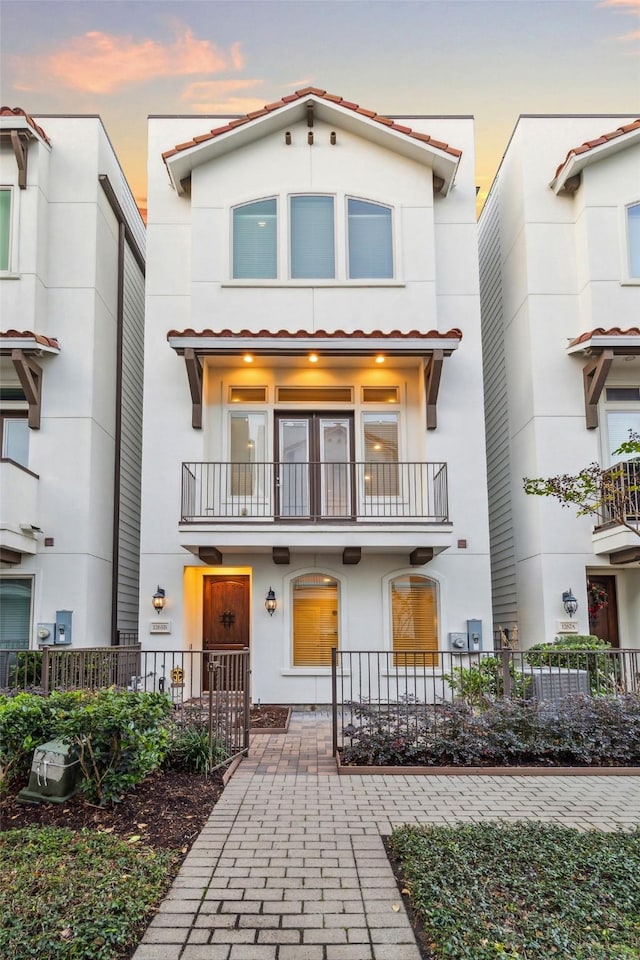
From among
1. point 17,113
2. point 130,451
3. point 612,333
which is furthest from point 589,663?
point 17,113

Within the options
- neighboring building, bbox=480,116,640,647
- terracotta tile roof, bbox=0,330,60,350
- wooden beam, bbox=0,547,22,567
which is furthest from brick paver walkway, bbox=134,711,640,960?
terracotta tile roof, bbox=0,330,60,350

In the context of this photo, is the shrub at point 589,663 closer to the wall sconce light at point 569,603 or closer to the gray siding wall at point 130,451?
the wall sconce light at point 569,603

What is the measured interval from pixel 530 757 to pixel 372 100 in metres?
12.3

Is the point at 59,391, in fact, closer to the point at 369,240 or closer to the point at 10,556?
the point at 10,556

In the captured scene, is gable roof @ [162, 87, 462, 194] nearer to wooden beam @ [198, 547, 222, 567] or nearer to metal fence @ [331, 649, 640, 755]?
wooden beam @ [198, 547, 222, 567]

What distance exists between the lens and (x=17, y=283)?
12000mm

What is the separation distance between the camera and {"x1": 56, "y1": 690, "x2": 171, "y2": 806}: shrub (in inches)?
229

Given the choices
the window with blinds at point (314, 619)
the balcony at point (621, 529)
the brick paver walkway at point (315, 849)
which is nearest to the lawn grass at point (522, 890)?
the brick paver walkway at point (315, 849)

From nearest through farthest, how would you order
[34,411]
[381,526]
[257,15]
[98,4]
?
[98,4]
[257,15]
[381,526]
[34,411]

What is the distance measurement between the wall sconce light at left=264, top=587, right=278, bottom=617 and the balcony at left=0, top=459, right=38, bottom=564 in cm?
393

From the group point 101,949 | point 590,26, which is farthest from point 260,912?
point 590,26

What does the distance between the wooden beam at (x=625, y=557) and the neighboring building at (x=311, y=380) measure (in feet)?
6.91

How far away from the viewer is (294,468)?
40.1ft

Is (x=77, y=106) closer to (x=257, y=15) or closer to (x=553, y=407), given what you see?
(x=257, y=15)
